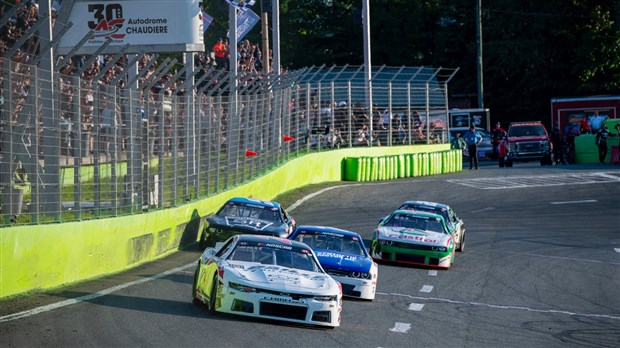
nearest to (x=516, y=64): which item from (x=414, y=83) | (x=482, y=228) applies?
(x=414, y=83)

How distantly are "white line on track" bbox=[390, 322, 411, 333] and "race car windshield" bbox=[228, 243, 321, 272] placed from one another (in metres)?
1.25

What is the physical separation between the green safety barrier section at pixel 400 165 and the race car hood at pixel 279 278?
83.5 ft

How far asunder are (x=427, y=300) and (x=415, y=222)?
5664 millimetres

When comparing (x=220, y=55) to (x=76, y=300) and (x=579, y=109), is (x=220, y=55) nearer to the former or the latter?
(x=579, y=109)

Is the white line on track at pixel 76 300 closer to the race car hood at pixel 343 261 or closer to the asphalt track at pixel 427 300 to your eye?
the asphalt track at pixel 427 300

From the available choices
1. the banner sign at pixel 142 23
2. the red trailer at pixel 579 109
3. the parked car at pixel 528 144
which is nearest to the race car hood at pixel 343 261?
the banner sign at pixel 142 23

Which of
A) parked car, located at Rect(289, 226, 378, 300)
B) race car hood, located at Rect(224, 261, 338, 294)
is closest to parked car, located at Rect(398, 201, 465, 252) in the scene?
parked car, located at Rect(289, 226, 378, 300)

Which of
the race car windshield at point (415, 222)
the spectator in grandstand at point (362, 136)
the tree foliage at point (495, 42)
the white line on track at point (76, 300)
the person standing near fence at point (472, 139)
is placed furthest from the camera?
the tree foliage at point (495, 42)

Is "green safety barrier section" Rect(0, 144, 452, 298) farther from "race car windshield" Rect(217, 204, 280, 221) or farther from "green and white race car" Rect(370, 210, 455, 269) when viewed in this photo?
"green and white race car" Rect(370, 210, 455, 269)

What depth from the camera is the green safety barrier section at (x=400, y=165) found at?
4034 cm

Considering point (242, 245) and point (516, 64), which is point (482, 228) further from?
point (516, 64)

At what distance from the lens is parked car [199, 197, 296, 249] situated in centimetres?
2203

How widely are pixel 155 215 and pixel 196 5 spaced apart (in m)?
8.08

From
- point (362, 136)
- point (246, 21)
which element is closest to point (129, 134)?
point (246, 21)
